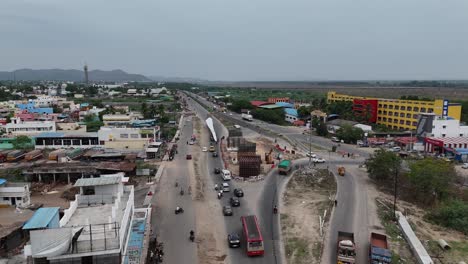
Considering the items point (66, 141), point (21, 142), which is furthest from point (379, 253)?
point (21, 142)

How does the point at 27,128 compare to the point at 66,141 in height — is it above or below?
above

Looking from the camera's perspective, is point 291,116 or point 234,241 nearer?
point 234,241

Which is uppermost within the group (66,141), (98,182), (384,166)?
(98,182)

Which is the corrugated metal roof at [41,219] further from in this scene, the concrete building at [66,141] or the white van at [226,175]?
the concrete building at [66,141]

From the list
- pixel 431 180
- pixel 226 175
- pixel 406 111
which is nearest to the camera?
pixel 431 180

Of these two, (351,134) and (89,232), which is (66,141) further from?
(351,134)

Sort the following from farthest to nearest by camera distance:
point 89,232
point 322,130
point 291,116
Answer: point 291,116 < point 322,130 < point 89,232

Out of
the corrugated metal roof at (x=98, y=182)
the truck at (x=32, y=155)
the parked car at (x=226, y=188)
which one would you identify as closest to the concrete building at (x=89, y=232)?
the corrugated metal roof at (x=98, y=182)
